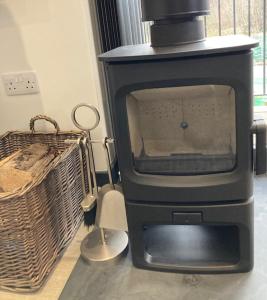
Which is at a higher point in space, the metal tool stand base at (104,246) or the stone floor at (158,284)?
the metal tool stand base at (104,246)

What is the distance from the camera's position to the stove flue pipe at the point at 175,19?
1.02 metres

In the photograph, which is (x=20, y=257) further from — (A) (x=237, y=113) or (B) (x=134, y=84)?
(A) (x=237, y=113)

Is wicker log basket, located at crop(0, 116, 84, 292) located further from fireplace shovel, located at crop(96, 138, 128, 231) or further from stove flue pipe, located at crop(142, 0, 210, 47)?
stove flue pipe, located at crop(142, 0, 210, 47)

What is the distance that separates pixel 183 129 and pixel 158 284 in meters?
0.49

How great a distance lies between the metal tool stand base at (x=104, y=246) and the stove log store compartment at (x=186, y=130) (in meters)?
0.12

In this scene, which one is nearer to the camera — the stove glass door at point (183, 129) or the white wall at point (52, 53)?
the stove glass door at point (183, 129)

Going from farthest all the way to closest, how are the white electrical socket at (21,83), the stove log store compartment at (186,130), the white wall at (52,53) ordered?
the white electrical socket at (21,83) → the white wall at (52,53) → the stove log store compartment at (186,130)

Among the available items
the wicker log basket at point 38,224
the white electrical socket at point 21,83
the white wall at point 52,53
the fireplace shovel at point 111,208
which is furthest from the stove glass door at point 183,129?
the white electrical socket at point 21,83

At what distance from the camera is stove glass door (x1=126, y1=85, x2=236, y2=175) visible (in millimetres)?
1033

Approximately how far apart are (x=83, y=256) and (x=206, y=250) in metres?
0.42

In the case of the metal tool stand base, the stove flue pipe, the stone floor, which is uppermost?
the stove flue pipe

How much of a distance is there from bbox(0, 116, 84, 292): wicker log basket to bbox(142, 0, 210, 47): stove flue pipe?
0.54 meters

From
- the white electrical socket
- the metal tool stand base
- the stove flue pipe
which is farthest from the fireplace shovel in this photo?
the white electrical socket

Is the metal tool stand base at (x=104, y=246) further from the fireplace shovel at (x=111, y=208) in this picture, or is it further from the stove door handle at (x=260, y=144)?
the stove door handle at (x=260, y=144)
